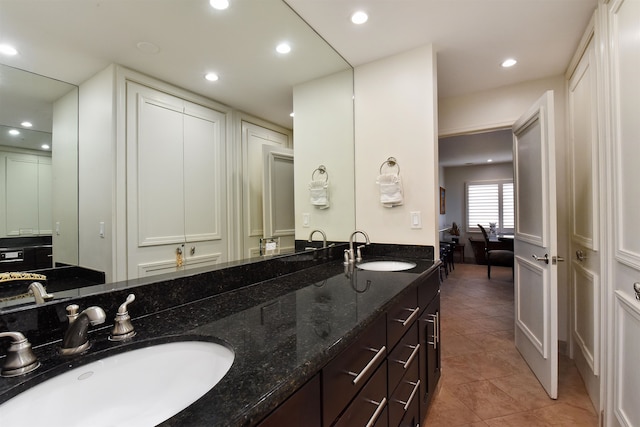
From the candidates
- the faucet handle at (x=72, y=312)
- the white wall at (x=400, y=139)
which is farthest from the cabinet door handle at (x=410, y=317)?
the faucet handle at (x=72, y=312)

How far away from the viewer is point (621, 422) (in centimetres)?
137

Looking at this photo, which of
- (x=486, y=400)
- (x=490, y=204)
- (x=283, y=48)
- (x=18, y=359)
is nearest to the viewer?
(x=18, y=359)

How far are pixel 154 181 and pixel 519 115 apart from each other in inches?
121

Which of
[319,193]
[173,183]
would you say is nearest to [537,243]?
[319,193]

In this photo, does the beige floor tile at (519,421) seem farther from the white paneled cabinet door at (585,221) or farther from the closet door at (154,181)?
the closet door at (154,181)

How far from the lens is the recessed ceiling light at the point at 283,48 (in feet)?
5.81

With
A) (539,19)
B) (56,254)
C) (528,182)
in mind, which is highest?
(539,19)

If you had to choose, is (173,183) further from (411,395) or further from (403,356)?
(411,395)

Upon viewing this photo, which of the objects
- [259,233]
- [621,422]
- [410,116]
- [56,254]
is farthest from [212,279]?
[621,422]

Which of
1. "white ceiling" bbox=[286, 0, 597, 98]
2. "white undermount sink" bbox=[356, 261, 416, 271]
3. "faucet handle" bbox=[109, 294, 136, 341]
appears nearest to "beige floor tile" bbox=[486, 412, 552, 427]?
"white undermount sink" bbox=[356, 261, 416, 271]

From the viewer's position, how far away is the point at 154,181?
1024 millimetres

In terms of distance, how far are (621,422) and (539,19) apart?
7.41ft

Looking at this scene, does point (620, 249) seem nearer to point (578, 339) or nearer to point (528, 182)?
point (528, 182)

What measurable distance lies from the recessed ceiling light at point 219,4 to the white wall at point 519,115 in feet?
7.92
